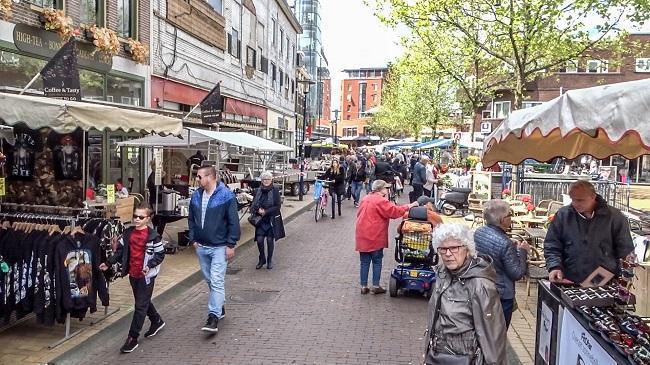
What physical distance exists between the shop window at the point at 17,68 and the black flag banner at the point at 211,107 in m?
3.39

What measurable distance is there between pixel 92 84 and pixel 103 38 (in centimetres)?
118

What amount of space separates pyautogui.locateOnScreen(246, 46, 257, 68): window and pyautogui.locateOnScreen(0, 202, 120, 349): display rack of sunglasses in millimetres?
22445

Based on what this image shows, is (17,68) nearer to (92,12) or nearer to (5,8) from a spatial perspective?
(5,8)

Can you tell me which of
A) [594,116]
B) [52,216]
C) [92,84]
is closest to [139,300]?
[52,216]

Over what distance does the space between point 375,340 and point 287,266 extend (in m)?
4.13

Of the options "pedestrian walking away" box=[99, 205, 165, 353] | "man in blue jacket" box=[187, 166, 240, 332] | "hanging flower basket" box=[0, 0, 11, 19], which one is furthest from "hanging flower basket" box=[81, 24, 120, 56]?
"pedestrian walking away" box=[99, 205, 165, 353]

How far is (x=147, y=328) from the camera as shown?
6.64 m

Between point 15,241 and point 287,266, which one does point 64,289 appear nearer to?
point 15,241

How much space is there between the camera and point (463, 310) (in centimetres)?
349

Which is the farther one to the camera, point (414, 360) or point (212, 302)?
point (212, 302)

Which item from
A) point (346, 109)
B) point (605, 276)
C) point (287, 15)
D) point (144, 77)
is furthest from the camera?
point (346, 109)

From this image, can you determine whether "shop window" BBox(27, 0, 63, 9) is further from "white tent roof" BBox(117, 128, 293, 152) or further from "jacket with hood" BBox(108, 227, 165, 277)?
"jacket with hood" BBox(108, 227, 165, 277)

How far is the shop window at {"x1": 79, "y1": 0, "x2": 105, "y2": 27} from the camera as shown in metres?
13.5

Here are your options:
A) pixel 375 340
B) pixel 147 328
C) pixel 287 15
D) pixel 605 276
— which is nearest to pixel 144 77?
pixel 147 328
